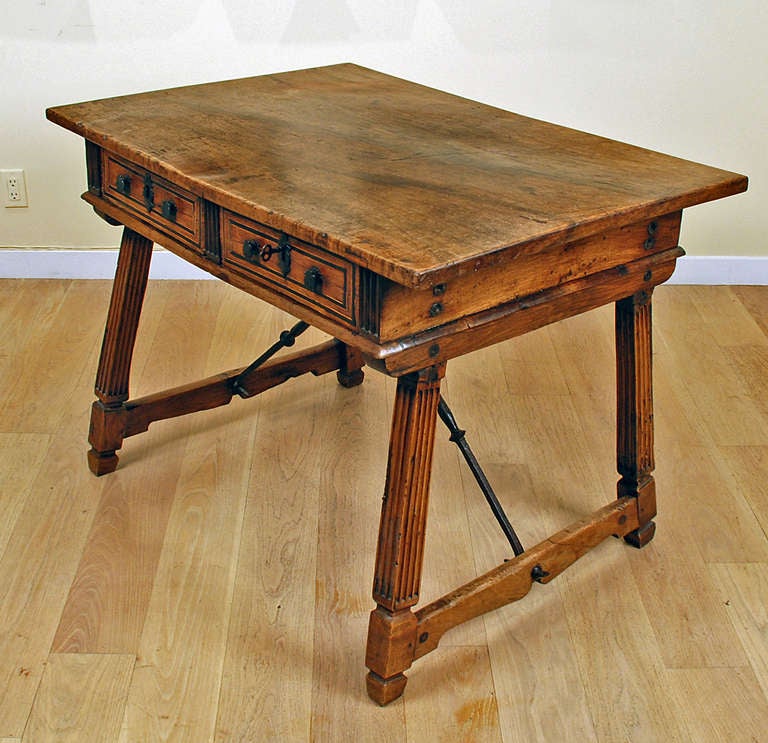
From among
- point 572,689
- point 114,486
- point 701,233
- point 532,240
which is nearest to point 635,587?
point 572,689

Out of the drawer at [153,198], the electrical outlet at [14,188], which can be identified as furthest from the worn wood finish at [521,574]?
the electrical outlet at [14,188]

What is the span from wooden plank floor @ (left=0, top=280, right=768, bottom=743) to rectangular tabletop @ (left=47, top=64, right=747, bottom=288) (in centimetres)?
77

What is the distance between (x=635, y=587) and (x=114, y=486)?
112 centimetres

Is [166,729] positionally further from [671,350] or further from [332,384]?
[671,350]

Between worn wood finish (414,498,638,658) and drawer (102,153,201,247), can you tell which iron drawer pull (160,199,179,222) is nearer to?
drawer (102,153,201,247)

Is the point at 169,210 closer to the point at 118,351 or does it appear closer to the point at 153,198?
the point at 153,198

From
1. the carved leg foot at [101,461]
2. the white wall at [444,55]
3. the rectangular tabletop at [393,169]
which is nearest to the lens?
the rectangular tabletop at [393,169]

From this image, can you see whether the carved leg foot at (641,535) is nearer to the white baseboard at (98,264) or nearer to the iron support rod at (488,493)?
the iron support rod at (488,493)

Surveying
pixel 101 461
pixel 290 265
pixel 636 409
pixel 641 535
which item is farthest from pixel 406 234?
pixel 101 461

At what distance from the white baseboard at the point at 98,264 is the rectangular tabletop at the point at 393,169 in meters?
1.14

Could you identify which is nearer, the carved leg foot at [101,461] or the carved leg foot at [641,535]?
the carved leg foot at [641,535]

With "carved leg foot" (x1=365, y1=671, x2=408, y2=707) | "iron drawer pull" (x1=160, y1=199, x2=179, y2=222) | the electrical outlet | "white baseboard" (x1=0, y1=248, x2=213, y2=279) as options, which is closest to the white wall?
the electrical outlet

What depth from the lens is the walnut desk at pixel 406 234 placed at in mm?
1763

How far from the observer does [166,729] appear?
1916 millimetres
